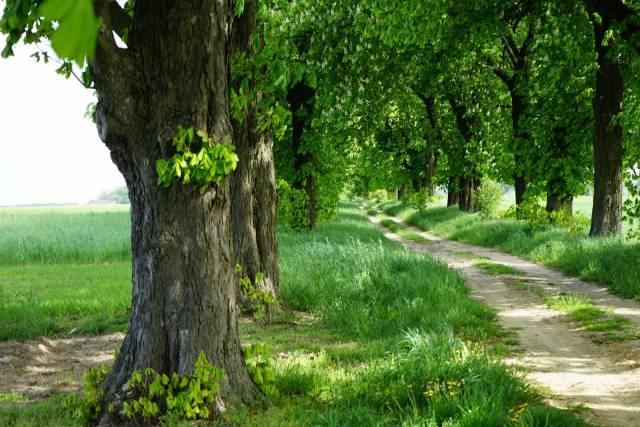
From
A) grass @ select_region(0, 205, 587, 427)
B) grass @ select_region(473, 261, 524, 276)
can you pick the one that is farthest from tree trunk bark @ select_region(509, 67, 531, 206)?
grass @ select_region(0, 205, 587, 427)

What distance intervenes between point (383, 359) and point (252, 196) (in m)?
4.61

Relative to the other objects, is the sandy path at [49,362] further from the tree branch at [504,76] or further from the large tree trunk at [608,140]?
the tree branch at [504,76]

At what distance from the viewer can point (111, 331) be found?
9.48m

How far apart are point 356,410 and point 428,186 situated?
107ft

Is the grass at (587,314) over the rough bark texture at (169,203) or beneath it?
beneath

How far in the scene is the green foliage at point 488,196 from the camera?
32.4 meters

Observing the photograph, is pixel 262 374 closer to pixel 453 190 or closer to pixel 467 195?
pixel 467 195

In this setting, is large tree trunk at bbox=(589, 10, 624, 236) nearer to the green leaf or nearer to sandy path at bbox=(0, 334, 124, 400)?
sandy path at bbox=(0, 334, 124, 400)

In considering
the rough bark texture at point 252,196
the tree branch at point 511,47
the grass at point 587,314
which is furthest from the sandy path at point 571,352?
the tree branch at point 511,47

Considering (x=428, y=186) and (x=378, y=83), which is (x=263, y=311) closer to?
(x=378, y=83)

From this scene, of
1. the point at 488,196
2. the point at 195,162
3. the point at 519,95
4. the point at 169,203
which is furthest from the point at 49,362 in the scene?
the point at 488,196

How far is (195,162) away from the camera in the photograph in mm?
5043

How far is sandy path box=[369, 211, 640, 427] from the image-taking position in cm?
568

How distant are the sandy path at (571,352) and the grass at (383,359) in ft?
1.56
